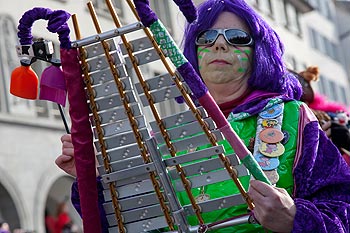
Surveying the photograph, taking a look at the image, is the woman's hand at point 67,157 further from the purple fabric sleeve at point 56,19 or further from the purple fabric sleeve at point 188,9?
the purple fabric sleeve at point 188,9

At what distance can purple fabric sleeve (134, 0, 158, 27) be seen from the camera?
105 inches

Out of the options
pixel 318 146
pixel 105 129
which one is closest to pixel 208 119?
pixel 105 129

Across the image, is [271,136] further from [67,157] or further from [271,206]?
[67,157]

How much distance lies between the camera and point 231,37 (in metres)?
3.22

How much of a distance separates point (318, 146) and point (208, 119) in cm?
50

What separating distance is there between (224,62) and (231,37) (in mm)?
86

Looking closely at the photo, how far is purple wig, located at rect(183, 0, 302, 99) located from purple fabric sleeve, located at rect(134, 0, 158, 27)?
23.0 inches

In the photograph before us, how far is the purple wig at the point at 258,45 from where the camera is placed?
3.24 metres

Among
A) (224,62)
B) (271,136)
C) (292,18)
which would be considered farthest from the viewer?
(292,18)

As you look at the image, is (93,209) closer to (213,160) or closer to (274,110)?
(213,160)

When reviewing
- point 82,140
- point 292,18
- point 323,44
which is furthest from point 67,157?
point 323,44

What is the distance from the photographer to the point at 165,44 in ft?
8.84

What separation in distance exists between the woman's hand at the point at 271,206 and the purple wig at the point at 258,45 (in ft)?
1.97

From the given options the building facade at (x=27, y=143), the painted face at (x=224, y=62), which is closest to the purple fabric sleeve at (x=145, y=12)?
the painted face at (x=224, y=62)
